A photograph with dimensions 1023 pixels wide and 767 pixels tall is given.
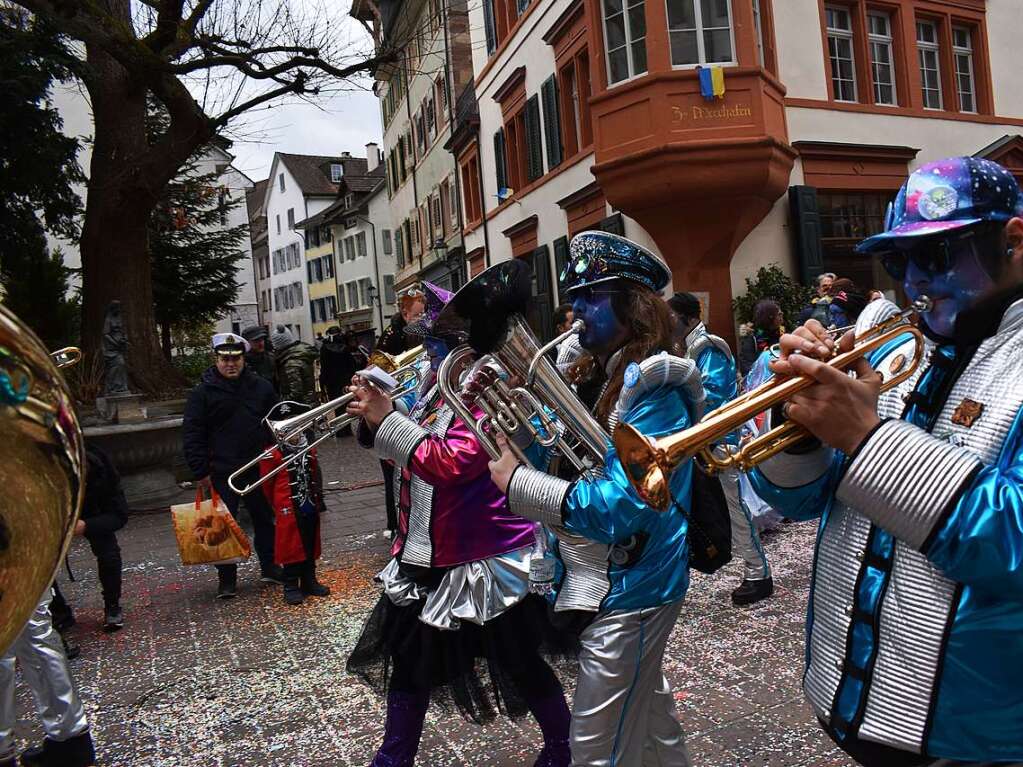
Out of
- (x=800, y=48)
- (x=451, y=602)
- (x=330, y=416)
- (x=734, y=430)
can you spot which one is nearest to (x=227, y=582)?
(x=330, y=416)

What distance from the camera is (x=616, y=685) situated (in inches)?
91.0

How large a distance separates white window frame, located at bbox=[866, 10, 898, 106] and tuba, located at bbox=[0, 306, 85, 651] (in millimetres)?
16567

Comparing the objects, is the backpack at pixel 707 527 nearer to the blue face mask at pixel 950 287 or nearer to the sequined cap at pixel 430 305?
the blue face mask at pixel 950 287

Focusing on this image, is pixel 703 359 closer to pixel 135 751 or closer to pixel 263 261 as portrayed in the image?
pixel 135 751

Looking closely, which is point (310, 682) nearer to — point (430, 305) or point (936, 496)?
point (430, 305)

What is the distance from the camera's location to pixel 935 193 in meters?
1.61

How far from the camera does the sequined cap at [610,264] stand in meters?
2.68

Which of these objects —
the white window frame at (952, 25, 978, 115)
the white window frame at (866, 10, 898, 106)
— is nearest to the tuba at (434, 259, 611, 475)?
the white window frame at (866, 10, 898, 106)

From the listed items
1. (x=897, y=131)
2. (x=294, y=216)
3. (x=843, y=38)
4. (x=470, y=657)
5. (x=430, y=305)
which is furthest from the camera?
(x=294, y=216)

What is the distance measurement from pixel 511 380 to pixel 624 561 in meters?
0.59

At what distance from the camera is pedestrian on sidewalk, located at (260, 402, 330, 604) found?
241 inches

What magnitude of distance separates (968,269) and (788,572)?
4.72m

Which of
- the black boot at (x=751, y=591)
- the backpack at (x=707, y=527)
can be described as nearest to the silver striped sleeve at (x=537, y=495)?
the backpack at (x=707, y=527)

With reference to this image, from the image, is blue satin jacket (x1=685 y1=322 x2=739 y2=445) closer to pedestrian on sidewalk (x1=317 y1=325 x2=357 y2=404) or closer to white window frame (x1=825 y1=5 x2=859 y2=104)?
pedestrian on sidewalk (x1=317 y1=325 x2=357 y2=404)
